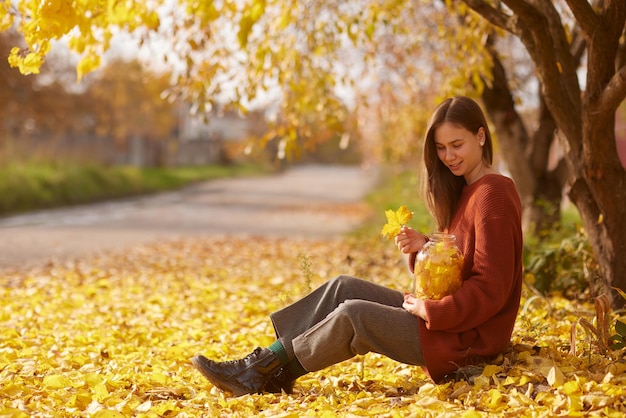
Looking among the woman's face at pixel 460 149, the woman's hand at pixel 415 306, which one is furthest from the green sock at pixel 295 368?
the woman's face at pixel 460 149

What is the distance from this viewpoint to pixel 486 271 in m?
3.28

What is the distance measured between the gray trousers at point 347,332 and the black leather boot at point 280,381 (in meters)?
0.09

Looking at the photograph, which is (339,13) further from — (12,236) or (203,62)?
(12,236)

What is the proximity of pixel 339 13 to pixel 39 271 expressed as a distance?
390 centimetres

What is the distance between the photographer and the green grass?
49.8 ft

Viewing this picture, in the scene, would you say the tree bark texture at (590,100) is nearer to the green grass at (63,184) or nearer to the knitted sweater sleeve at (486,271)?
the knitted sweater sleeve at (486,271)

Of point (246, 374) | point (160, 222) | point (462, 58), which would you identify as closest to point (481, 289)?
point (246, 374)

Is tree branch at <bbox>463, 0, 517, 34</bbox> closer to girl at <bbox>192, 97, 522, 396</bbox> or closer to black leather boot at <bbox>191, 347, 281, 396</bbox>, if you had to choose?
girl at <bbox>192, 97, 522, 396</bbox>

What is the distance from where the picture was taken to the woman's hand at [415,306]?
3.33m

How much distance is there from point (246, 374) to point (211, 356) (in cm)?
91

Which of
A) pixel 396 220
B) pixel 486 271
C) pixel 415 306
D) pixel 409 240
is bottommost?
pixel 415 306

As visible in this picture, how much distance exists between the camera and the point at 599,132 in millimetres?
4449

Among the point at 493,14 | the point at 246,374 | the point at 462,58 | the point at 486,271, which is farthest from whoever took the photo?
the point at 462,58

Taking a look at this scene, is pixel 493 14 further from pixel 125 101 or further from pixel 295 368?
pixel 125 101
